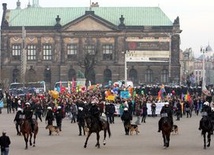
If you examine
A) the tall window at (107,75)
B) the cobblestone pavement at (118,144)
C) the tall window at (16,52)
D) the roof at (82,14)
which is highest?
the roof at (82,14)

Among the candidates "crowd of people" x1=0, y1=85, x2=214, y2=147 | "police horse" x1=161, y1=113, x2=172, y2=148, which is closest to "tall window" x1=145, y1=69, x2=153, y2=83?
"crowd of people" x1=0, y1=85, x2=214, y2=147

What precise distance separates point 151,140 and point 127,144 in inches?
87.6

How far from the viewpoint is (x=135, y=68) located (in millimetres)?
114875

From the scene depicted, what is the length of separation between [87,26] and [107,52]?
4.99 m

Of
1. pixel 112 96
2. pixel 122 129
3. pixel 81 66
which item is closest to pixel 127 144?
pixel 122 129

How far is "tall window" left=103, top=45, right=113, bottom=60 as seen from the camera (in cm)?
11588

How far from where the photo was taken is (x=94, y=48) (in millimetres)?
115875

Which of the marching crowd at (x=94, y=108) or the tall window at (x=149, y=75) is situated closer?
the marching crowd at (x=94, y=108)

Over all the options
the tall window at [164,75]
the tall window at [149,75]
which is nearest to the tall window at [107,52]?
the tall window at [149,75]

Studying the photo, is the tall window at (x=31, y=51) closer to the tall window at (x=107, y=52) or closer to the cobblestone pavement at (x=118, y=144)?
the tall window at (x=107, y=52)

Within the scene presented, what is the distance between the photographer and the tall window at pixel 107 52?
11588 cm

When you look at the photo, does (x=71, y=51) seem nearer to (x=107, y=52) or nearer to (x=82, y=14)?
(x=107, y=52)

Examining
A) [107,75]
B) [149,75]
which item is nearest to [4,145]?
[149,75]

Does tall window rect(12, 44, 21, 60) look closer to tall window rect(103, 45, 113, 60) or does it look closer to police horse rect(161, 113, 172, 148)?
tall window rect(103, 45, 113, 60)
